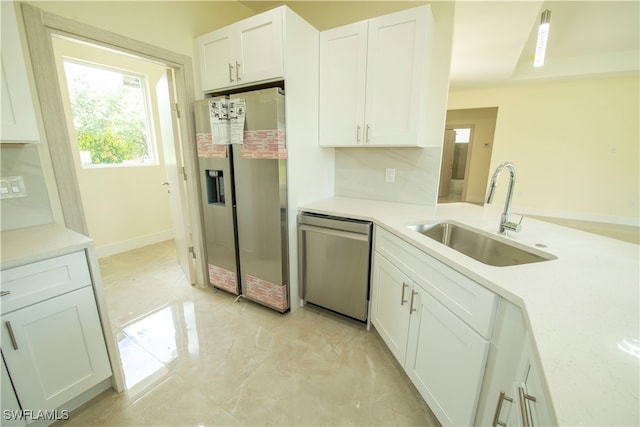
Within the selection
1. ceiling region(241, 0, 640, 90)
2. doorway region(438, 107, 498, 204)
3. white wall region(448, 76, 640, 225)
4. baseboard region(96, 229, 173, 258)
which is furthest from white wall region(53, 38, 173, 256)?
white wall region(448, 76, 640, 225)

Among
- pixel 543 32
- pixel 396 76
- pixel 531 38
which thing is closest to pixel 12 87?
pixel 396 76

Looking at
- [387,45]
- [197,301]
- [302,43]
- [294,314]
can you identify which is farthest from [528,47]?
[197,301]

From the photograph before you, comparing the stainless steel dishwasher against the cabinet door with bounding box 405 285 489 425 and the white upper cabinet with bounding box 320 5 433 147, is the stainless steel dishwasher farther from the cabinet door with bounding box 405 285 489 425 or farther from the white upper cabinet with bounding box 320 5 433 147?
the white upper cabinet with bounding box 320 5 433 147

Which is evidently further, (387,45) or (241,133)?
(241,133)

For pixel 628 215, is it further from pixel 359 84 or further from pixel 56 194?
pixel 56 194

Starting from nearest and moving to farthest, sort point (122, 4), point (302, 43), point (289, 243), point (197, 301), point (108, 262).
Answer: point (122, 4) → point (302, 43) → point (289, 243) → point (197, 301) → point (108, 262)

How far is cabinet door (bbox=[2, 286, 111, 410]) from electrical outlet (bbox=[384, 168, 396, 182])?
2150 mm

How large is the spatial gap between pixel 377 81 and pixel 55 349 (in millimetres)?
2412

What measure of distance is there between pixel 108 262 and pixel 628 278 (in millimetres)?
4301

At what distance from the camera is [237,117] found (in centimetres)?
193

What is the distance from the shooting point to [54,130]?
59.5 inches

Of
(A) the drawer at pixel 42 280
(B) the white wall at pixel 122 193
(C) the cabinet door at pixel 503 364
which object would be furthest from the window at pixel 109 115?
(C) the cabinet door at pixel 503 364

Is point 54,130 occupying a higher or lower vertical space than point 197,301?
higher

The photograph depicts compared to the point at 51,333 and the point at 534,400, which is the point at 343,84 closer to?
the point at 534,400
